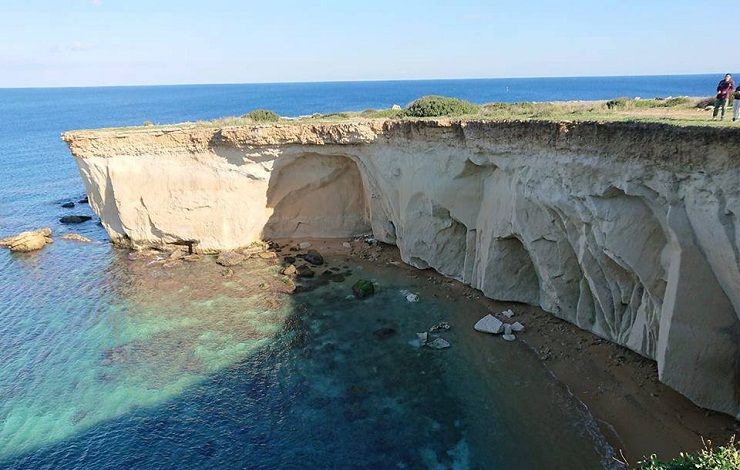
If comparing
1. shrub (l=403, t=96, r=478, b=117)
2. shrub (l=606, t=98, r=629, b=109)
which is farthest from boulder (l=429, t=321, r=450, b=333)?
shrub (l=606, t=98, r=629, b=109)

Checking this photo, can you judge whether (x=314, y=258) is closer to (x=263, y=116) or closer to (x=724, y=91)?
(x=263, y=116)

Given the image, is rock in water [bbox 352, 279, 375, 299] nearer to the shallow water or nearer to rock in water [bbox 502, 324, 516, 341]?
the shallow water

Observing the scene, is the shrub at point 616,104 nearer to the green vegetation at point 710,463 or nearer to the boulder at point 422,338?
the boulder at point 422,338

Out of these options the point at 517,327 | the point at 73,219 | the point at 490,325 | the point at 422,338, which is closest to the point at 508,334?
the point at 517,327

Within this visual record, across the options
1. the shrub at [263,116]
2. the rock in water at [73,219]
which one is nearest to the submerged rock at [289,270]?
the shrub at [263,116]

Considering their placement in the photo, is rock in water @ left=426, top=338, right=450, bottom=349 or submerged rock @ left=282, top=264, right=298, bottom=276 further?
submerged rock @ left=282, top=264, right=298, bottom=276
